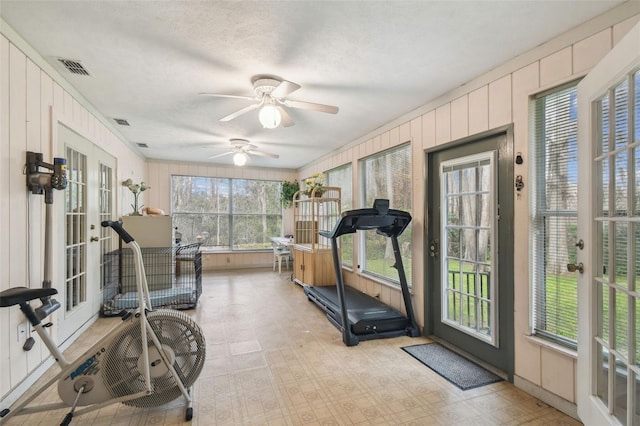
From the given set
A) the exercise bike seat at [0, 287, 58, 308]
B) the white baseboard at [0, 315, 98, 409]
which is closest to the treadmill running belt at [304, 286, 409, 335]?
the exercise bike seat at [0, 287, 58, 308]

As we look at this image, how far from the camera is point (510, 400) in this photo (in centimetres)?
212

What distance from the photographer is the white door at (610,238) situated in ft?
4.32

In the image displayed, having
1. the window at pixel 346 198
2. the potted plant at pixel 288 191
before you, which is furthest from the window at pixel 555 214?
the potted plant at pixel 288 191

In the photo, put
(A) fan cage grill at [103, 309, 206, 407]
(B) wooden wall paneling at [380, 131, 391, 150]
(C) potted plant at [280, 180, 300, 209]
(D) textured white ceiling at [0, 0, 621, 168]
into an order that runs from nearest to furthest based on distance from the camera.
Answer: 1. (D) textured white ceiling at [0, 0, 621, 168]
2. (A) fan cage grill at [103, 309, 206, 407]
3. (B) wooden wall paneling at [380, 131, 391, 150]
4. (C) potted plant at [280, 180, 300, 209]

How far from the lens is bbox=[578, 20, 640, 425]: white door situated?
132cm

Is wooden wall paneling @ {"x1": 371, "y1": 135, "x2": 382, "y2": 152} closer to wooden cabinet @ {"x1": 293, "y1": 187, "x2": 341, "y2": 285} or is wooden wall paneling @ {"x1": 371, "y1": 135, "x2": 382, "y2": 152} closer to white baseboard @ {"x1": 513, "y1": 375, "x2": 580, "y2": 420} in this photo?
wooden cabinet @ {"x1": 293, "y1": 187, "x2": 341, "y2": 285}

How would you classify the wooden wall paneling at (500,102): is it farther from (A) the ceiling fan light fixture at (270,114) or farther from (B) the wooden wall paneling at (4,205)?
(B) the wooden wall paneling at (4,205)

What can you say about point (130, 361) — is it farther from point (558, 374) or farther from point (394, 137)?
point (394, 137)

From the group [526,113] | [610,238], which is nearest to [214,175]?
[526,113]

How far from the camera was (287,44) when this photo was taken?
2145 mm

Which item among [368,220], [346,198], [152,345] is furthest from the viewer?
[346,198]

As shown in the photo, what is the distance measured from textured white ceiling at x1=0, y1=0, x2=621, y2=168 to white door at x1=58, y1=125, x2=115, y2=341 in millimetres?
668

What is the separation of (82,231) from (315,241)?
355 cm

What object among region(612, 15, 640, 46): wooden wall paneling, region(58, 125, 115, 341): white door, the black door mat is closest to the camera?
region(612, 15, 640, 46): wooden wall paneling
